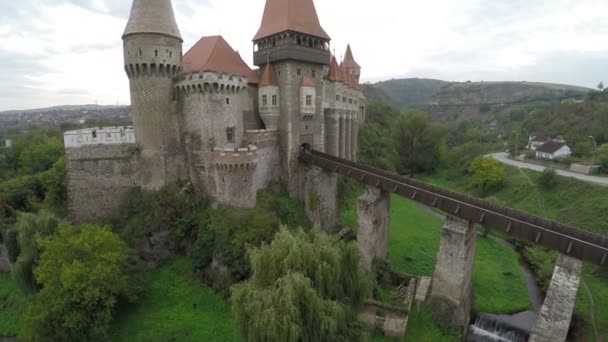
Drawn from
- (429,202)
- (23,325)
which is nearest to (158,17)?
(23,325)

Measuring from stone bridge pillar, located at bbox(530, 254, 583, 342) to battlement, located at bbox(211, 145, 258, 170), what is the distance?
53.7 ft

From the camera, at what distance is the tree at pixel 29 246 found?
59.5 ft

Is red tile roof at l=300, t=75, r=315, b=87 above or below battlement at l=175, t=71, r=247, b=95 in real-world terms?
above

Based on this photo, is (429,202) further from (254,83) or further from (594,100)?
(594,100)

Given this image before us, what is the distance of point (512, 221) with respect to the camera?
14469 millimetres

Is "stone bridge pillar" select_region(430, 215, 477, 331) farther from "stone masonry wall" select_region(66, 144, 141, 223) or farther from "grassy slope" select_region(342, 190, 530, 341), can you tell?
"stone masonry wall" select_region(66, 144, 141, 223)

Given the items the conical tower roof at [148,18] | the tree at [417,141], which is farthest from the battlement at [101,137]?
the tree at [417,141]

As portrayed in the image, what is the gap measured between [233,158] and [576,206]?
103 ft

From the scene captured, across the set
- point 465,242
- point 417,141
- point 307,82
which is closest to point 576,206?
→ point 465,242

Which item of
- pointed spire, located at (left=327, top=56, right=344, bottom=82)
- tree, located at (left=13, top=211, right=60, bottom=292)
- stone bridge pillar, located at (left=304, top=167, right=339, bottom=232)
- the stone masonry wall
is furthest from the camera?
pointed spire, located at (left=327, top=56, right=344, bottom=82)

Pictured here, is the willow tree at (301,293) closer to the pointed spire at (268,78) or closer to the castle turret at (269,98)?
the castle turret at (269,98)

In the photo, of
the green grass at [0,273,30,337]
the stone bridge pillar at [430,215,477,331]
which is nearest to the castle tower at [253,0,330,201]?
the stone bridge pillar at [430,215,477,331]

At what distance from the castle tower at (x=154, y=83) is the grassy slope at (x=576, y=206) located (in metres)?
26.4

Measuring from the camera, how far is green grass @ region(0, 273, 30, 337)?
18.6 metres
